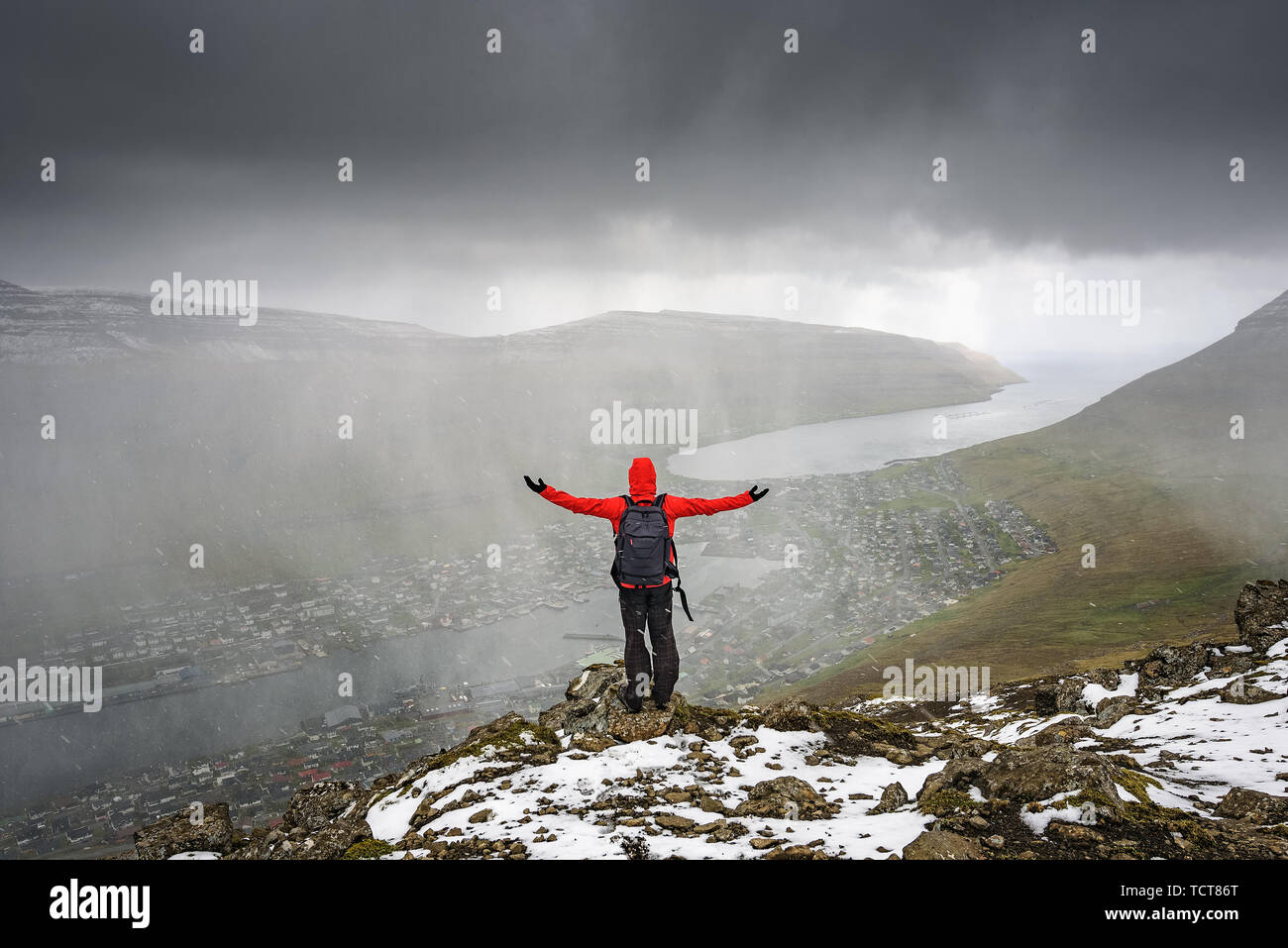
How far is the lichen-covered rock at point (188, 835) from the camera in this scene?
9.31 m

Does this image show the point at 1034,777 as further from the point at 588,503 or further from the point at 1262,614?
the point at 1262,614

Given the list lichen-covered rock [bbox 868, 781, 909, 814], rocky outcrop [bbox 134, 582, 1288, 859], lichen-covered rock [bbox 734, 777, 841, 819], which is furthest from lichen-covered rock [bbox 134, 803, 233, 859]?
Answer: lichen-covered rock [bbox 868, 781, 909, 814]

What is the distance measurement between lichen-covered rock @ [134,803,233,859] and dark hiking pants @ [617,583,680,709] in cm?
687

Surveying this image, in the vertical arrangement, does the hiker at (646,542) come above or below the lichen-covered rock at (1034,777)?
above

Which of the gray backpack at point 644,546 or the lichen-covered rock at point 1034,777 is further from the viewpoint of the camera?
the gray backpack at point 644,546

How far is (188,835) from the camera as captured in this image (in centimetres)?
945

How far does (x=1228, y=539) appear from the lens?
57.7 meters

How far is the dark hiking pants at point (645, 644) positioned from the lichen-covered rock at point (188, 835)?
22.6 feet

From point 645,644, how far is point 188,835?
7816 millimetres

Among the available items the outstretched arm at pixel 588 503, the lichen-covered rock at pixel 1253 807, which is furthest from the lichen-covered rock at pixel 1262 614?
the outstretched arm at pixel 588 503

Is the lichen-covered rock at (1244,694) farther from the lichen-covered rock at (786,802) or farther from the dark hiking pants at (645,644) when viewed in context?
the dark hiking pants at (645,644)

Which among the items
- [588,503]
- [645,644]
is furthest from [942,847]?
[588,503]

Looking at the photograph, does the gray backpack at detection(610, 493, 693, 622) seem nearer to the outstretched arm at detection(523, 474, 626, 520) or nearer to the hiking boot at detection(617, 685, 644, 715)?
the outstretched arm at detection(523, 474, 626, 520)
